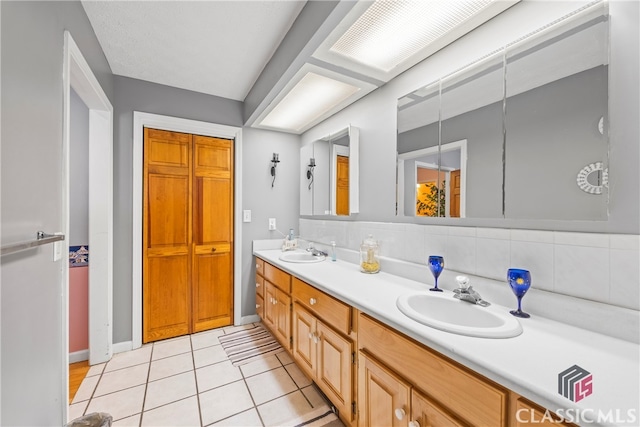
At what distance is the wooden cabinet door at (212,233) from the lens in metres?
2.63

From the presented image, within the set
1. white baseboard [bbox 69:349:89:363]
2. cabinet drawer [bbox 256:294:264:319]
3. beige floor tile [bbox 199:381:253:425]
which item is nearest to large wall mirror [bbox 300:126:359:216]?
cabinet drawer [bbox 256:294:264:319]

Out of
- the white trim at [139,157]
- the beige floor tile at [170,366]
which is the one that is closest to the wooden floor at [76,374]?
the white trim at [139,157]

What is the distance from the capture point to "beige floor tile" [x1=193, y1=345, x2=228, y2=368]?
83.7 inches

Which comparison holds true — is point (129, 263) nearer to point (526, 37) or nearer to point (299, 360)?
point (299, 360)

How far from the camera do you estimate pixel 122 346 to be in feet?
7.52

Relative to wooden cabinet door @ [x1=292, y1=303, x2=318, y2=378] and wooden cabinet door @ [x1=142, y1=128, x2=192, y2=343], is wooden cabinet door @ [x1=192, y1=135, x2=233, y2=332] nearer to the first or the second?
wooden cabinet door @ [x1=142, y1=128, x2=192, y2=343]

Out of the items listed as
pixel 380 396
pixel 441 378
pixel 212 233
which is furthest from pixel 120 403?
pixel 441 378

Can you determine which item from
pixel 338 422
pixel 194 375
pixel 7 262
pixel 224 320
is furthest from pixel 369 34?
pixel 224 320

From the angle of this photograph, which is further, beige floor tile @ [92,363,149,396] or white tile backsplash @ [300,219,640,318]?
beige floor tile @ [92,363,149,396]

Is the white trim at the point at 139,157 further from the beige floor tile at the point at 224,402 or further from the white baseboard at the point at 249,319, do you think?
the beige floor tile at the point at 224,402

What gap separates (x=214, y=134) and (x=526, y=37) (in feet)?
8.37

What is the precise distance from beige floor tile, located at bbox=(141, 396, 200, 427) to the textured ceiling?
2.45 m

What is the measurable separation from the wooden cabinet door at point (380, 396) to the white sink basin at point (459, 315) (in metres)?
0.28

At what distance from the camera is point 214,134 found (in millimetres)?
2691
